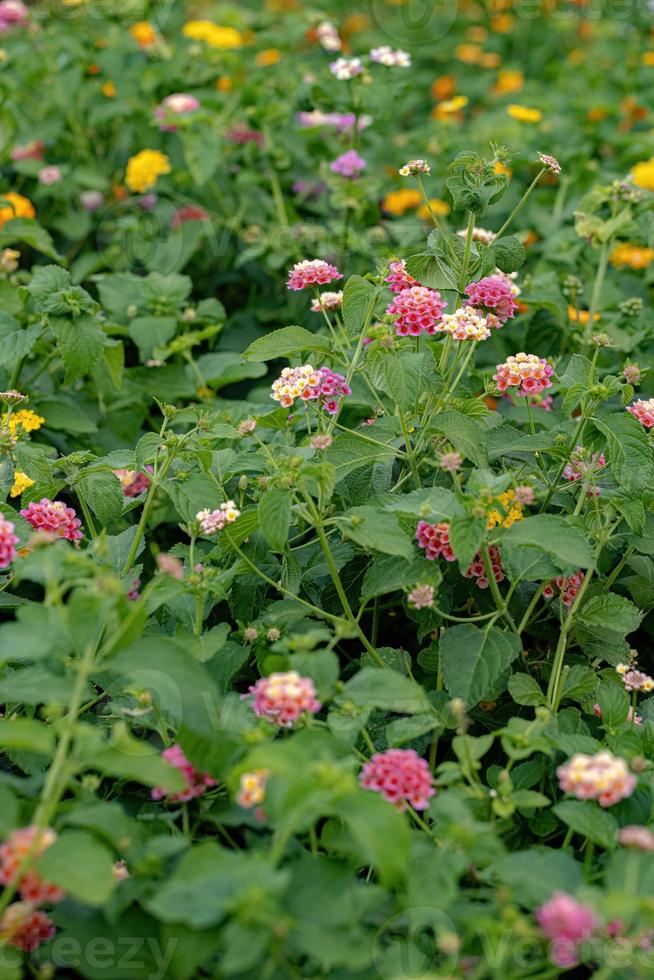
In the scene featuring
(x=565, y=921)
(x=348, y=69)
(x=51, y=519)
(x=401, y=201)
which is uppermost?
(x=348, y=69)

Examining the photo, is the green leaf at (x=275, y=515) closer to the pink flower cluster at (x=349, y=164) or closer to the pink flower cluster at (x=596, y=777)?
the pink flower cluster at (x=596, y=777)

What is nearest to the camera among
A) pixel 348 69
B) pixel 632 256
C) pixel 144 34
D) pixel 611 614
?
pixel 611 614

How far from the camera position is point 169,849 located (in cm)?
133

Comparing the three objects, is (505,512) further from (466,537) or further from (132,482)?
(132,482)

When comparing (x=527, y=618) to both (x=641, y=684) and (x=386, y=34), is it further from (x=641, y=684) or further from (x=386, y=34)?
(x=386, y=34)

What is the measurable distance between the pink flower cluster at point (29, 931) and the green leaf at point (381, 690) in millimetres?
452

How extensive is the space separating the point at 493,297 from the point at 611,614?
20.9 inches

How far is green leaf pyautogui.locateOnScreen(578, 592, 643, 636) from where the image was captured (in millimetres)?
1718

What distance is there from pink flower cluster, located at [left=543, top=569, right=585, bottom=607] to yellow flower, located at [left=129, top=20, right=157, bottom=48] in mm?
2439

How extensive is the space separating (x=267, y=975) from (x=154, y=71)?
274 cm

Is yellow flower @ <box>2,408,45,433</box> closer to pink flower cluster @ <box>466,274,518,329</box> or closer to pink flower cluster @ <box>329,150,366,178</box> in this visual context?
pink flower cluster @ <box>466,274,518,329</box>

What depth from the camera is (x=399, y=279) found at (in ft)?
5.90

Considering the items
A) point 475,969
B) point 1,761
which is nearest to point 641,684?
point 475,969

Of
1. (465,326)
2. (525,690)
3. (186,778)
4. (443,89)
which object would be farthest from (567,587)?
(443,89)
